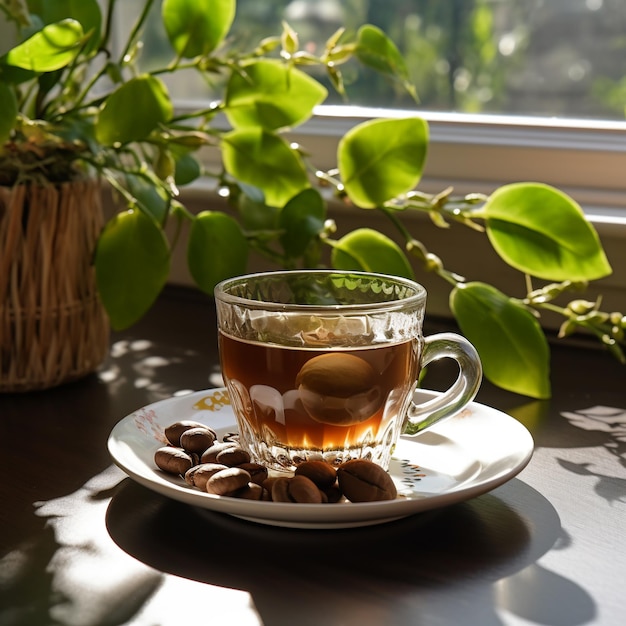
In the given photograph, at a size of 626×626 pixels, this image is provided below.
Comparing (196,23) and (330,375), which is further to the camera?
(196,23)

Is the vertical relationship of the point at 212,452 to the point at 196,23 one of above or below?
below

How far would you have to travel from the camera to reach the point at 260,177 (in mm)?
759

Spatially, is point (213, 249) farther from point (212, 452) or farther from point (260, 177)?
point (212, 452)

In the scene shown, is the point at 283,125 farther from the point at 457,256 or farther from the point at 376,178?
the point at 457,256

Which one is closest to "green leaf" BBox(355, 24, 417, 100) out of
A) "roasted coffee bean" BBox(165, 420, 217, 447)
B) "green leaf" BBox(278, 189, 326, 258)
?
"green leaf" BBox(278, 189, 326, 258)

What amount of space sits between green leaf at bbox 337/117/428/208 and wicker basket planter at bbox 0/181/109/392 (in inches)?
7.7

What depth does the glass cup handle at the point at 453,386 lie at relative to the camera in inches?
20.7

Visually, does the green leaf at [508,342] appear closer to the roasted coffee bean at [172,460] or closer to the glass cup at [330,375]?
the glass cup at [330,375]

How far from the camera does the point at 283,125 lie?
2.43 feet

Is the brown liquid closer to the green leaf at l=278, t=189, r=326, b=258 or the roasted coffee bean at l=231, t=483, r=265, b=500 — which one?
the roasted coffee bean at l=231, t=483, r=265, b=500

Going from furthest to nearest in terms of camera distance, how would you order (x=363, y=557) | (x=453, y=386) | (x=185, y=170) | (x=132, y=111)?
(x=185, y=170), (x=132, y=111), (x=453, y=386), (x=363, y=557)

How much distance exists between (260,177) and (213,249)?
0.07 meters

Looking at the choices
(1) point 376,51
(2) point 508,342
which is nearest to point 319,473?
(2) point 508,342

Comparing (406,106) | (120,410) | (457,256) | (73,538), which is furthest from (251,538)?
(406,106)
